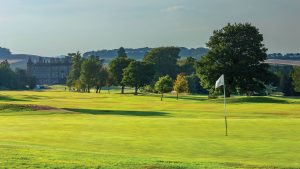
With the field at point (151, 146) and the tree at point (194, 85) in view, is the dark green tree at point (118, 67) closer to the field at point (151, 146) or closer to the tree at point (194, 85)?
the tree at point (194, 85)

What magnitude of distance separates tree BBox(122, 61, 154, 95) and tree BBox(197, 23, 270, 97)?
135 feet

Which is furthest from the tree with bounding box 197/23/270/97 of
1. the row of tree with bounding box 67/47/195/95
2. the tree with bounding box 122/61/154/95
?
the tree with bounding box 122/61/154/95

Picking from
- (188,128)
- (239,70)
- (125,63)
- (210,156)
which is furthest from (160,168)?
(125,63)

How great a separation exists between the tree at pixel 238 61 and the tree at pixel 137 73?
41.2 meters

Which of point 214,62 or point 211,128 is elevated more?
point 214,62

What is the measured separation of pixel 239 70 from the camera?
318 feet

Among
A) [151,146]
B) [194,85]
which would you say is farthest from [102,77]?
[151,146]

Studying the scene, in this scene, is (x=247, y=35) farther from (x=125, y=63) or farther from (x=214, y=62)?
(x=125, y=63)

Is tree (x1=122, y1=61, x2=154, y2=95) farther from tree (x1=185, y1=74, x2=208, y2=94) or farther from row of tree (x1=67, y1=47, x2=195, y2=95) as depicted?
tree (x1=185, y1=74, x2=208, y2=94)

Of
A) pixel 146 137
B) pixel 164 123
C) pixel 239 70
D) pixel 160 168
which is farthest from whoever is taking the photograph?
pixel 239 70

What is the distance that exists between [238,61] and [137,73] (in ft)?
152

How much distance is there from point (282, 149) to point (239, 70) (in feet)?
244

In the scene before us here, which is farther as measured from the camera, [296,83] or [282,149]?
[296,83]

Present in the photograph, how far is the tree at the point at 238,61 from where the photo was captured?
319ft
